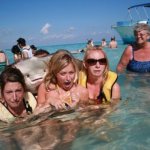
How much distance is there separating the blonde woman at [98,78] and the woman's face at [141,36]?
96.4 inches

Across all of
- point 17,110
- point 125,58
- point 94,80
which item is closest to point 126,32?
point 125,58

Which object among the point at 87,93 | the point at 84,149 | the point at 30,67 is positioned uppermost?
the point at 30,67

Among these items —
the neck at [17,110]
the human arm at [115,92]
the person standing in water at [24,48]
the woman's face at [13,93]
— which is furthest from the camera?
the person standing in water at [24,48]

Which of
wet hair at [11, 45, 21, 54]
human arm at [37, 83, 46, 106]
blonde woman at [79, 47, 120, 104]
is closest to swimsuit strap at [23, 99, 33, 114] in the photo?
human arm at [37, 83, 46, 106]

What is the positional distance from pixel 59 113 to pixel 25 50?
20.7 ft

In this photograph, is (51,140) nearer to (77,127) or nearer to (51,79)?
(77,127)

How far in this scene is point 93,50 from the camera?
494 cm

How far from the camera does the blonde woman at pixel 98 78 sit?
484 centimetres

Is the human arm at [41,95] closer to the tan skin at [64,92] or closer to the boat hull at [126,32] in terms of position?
the tan skin at [64,92]

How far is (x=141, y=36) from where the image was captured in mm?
7215

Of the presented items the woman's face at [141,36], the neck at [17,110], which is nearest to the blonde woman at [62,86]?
the neck at [17,110]

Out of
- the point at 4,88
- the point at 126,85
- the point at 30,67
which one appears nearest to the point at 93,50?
the point at 30,67

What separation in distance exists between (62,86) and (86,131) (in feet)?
2.91

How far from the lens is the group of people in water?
14.1 ft
